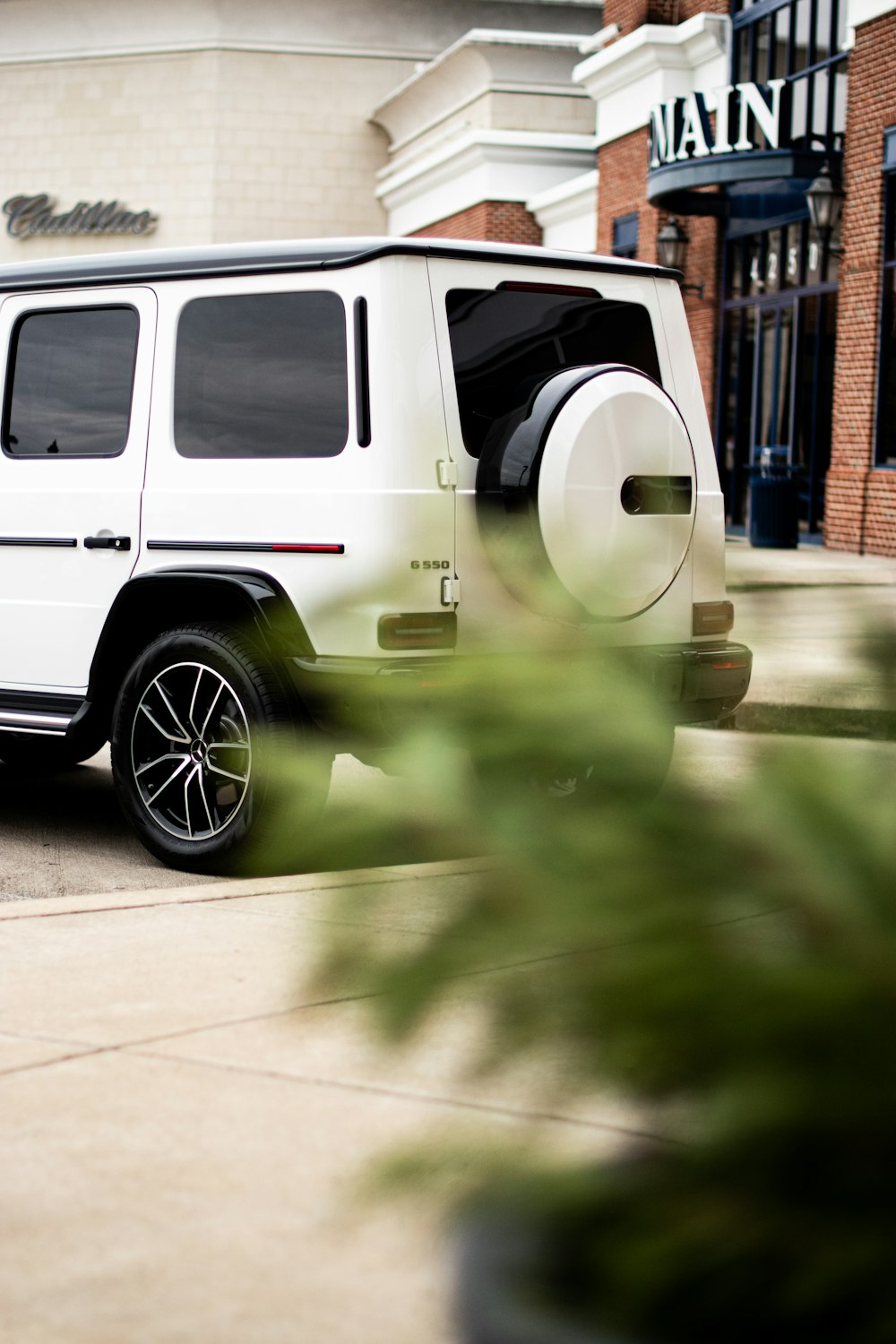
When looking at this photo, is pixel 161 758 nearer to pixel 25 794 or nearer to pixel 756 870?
pixel 25 794

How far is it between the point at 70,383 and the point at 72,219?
40747 mm

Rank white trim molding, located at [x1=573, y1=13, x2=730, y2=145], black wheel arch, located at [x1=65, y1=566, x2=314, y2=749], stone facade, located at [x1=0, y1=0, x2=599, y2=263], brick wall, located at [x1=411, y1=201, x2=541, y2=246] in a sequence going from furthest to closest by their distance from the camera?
stone facade, located at [x1=0, y1=0, x2=599, y2=263], brick wall, located at [x1=411, y1=201, x2=541, y2=246], white trim molding, located at [x1=573, y1=13, x2=730, y2=145], black wheel arch, located at [x1=65, y1=566, x2=314, y2=749]

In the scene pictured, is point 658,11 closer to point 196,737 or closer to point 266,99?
point 266,99

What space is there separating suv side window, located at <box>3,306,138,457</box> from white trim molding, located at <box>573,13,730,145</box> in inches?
858

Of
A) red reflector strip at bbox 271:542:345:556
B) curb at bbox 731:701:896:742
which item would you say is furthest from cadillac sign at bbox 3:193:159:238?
curb at bbox 731:701:896:742

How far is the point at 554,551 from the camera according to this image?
152 centimetres

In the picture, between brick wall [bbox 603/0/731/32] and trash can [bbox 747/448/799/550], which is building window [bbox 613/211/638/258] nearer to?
brick wall [bbox 603/0/731/32]

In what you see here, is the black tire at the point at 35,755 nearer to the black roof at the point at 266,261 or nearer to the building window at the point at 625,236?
the black roof at the point at 266,261

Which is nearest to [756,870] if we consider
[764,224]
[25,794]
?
[25,794]

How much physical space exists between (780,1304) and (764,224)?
2579cm

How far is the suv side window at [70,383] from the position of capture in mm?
6762

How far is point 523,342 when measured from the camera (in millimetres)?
6527

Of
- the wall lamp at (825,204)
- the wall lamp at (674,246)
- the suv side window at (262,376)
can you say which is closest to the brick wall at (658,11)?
the wall lamp at (674,246)

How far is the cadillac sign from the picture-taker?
44625mm
